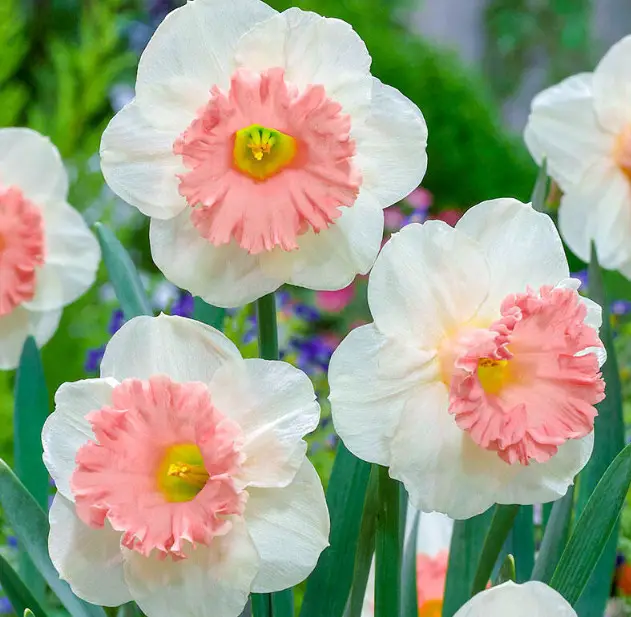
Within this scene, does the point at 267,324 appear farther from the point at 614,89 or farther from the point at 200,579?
the point at 614,89

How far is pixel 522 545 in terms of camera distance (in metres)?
0.51

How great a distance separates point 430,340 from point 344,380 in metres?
0.04

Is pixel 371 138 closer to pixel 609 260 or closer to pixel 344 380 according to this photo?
pixel 344 380

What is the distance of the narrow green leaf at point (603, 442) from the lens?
48 centimetres

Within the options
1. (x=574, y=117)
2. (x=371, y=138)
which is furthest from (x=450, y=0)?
(x=371, y=138)

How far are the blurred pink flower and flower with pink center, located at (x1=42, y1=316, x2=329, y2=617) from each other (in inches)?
42.3

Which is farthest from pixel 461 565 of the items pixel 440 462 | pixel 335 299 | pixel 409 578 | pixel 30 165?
pixel 335 299

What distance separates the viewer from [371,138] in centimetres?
37

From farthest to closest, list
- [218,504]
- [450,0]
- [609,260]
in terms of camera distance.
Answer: [450,0]
[609,260]
[218,504]

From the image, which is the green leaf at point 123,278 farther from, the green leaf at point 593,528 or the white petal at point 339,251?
the green leaf at point 593,528

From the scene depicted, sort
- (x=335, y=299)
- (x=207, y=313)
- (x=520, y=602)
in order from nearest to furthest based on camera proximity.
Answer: (x=520, y=602) → (x=207, y=313) → (x=335, y=299)

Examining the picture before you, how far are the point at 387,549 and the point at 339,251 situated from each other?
5.5 inches

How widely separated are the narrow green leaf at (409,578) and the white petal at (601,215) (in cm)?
20

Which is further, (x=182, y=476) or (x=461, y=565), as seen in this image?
(x=461, y=565)
